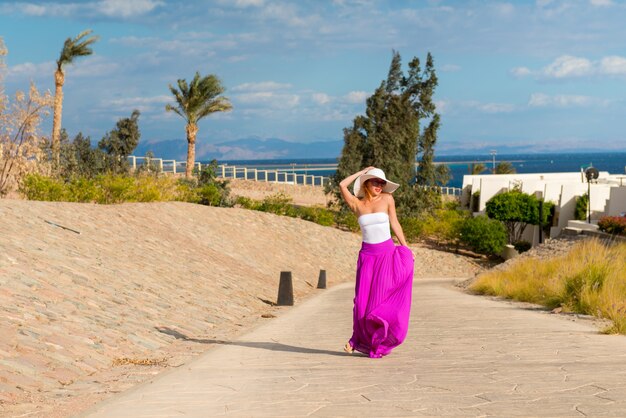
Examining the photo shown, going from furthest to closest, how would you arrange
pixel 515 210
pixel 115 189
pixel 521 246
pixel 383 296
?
pixel 515 210
pixel 521 246
pixel 115 189
pixel 383 296

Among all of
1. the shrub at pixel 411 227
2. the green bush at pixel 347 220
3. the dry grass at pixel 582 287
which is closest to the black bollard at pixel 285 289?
the dry grass at pixel 582 287

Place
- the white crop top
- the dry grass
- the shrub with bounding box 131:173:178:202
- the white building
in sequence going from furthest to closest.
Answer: the white building → the shrub with bounding box 131:173:178:202 → the dry grass → the white crop top

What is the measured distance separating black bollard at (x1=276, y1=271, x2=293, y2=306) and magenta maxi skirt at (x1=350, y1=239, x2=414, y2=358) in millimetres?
11113

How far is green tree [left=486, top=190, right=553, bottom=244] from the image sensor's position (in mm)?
59625

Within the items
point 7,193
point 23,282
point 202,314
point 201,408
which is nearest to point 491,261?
point 7,193

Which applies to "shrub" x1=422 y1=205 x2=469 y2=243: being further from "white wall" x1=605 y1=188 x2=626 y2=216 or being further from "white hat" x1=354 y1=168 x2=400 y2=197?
"white hat" x1=354 y1=168 x2=400 y2=197

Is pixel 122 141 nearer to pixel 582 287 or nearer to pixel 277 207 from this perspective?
pixel 277 207

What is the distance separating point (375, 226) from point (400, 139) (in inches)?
1755

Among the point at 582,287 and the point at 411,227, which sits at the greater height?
the point at 582,287

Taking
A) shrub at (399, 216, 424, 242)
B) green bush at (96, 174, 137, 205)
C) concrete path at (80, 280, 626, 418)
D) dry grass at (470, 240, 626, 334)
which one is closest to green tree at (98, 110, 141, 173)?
green bush at (96, 174, 137, 205)

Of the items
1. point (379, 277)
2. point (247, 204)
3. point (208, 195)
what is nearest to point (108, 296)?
point (379, 277)

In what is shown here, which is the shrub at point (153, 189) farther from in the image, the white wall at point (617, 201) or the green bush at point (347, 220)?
the white wall at point (617, 201)

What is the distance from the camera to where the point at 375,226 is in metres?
9.74

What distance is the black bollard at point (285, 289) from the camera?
2084cm
